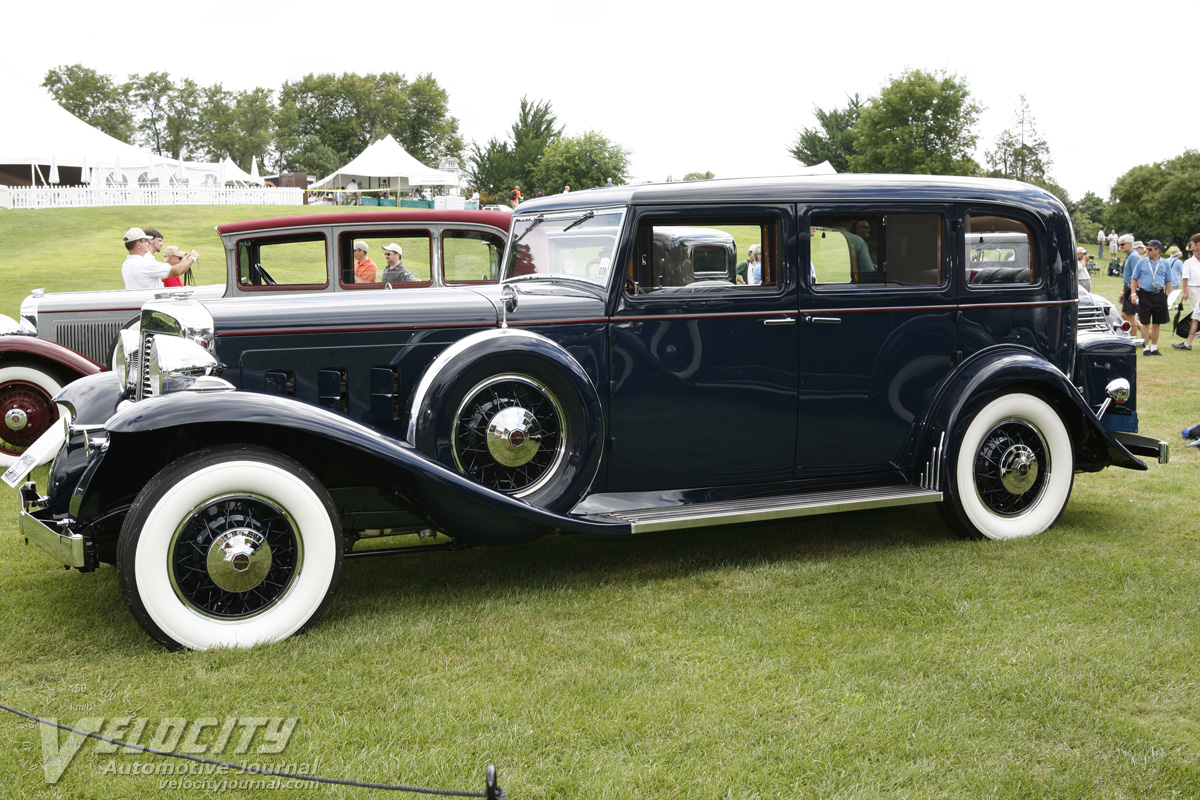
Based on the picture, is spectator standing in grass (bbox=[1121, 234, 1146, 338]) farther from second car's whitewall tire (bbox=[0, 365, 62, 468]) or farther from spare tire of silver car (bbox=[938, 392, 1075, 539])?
second car's whitewall tire (bbox=[0, 365, 62, 468])

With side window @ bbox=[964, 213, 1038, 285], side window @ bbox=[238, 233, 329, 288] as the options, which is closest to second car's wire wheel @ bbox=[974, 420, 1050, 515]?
side window @ bbox=[964, 213, 1038, 285]

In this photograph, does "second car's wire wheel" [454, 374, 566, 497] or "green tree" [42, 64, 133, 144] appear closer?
"second car's wire wheel" [454, 374, 566, 497]

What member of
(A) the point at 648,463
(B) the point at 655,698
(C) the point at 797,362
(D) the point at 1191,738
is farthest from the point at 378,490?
(D) the point at 1191,738

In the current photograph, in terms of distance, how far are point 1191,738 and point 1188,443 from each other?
5502 mm

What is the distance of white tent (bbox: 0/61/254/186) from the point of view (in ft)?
126

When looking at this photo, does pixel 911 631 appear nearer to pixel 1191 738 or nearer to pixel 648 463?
pixel 1191 738

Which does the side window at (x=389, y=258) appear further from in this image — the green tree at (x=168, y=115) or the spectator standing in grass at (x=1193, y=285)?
the green tree at (x=168, y=115)

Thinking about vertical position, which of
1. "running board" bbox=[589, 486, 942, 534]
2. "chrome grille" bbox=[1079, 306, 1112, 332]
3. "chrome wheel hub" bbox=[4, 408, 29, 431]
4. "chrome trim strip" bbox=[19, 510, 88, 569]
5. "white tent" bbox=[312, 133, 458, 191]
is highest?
"white tent" bbox=[312, 133, 458, 191]

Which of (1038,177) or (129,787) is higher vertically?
(1038,177)

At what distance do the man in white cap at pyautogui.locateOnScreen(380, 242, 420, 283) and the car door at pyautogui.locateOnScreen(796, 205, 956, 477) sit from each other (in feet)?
14.5

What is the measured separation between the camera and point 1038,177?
6309 centimetres

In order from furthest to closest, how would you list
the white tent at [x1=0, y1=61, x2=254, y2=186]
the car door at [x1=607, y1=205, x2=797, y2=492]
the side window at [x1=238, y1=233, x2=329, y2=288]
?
1. the white tent at [x1=0, y1=61, x2=254, y2=186]
2. the side window at [x1=238, y1=233, x2=329, y2=288]
3. the car door at [x1=607, y1=205, x2=797, y2=492]

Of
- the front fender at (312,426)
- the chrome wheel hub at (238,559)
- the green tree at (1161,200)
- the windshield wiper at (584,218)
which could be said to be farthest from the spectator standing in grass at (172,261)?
the green tree at (1161,200)

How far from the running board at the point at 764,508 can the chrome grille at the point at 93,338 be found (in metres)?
5.73
